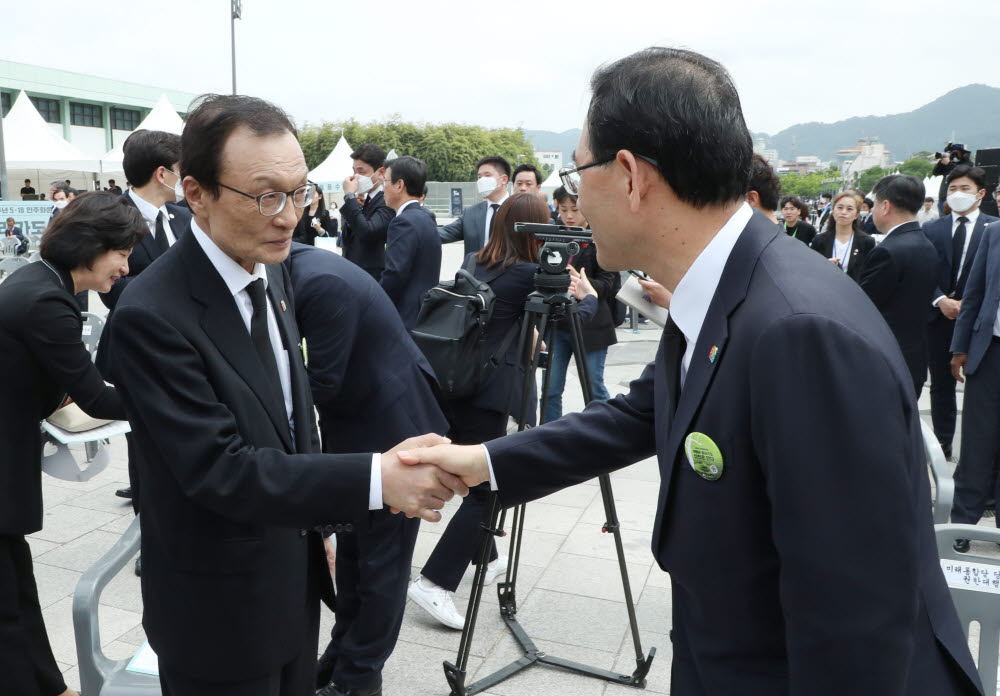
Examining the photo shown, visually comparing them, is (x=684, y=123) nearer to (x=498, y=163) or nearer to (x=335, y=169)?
(x=498, y=163)

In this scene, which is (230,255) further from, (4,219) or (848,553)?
(4,219)

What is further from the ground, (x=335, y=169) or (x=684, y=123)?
(x=335, y=169)

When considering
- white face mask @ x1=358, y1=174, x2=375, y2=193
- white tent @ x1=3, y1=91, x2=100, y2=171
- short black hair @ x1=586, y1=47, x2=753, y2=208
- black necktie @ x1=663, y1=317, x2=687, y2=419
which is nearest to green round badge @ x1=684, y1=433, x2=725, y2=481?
black necktie @ x1=663, y1=317, x2=687, y2=419

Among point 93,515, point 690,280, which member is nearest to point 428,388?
point 690,280

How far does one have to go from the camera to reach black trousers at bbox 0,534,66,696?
8.48ft

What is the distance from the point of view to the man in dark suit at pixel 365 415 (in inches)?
109

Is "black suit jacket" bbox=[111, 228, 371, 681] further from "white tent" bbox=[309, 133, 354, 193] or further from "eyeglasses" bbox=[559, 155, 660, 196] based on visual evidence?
"white tent" bbox=[309, 133, 354, 193]

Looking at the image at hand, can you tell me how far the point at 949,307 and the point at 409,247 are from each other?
4.24 m

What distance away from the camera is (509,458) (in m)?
1.95

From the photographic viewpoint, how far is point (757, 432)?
44.4 inches

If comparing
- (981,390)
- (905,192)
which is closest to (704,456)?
(981,390)

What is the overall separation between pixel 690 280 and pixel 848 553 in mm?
519

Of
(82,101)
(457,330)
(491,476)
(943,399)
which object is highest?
(82,101)

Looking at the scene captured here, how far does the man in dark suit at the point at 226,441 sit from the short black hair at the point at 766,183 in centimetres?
259
